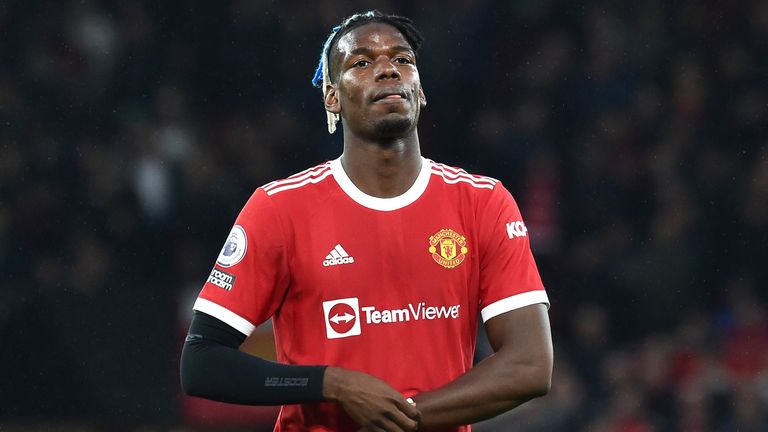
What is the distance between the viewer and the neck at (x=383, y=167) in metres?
3.59

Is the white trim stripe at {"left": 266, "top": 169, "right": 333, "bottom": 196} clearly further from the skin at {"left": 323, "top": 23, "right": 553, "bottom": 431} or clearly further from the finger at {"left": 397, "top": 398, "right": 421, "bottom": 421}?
the finger at {"left": 397, "top": 398, "right": 421, "bottom": 421}

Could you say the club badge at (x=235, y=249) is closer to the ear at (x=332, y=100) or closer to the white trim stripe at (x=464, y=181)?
the ear at (x=332, y=100)

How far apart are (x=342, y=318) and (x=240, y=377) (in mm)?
357

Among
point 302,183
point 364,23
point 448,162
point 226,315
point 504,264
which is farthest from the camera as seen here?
point 448,162

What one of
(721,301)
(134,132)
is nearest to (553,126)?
(721,301)

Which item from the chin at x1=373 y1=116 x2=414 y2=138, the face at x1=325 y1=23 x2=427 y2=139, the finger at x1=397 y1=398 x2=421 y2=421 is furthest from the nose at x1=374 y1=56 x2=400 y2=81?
the finger at x1=397 y1=398 x2=421 y2=421

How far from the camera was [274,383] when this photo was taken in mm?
3230

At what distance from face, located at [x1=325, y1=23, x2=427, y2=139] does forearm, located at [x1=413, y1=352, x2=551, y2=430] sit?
775 millimetres

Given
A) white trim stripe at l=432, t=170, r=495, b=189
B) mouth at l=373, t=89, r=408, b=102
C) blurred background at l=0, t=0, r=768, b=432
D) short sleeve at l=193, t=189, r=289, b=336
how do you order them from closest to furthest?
short sleeve at l=193, t=189, r=289, b=336 < mouth at l=373, t=89, r=408, b=102 < white trim stripe at l=432, t=170, r=495, b=189 < blurred background at l=0, t=0, r=768, b=432

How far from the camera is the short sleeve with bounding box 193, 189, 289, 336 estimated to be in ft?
11.1

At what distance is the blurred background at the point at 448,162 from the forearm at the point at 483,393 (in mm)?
4405

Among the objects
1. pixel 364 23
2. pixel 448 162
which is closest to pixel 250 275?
pixel 364 23

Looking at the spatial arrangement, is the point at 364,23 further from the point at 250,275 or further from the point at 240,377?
the point at 240,377

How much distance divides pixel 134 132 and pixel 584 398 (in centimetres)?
406
